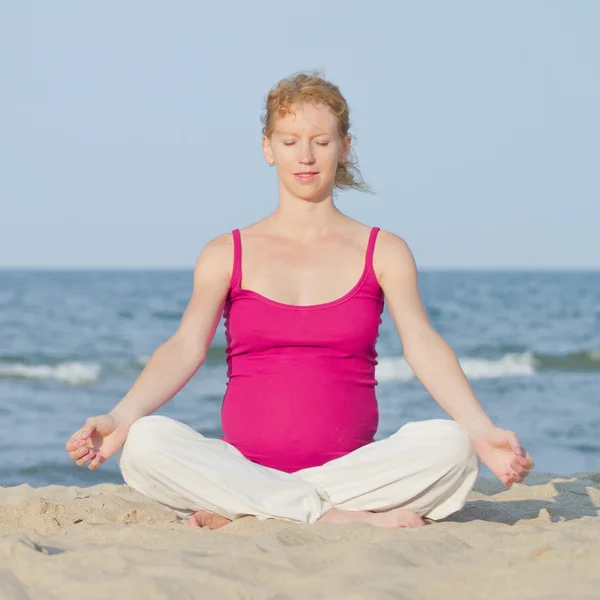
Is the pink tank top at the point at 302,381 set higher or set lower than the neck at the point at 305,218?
lower

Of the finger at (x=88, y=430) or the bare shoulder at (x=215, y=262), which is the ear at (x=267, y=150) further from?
the finger at (x=88, y=430)

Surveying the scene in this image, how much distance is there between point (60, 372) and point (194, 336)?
11.8 metres

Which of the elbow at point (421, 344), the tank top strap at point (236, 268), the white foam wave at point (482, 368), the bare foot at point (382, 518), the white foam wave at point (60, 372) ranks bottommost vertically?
the white foam wave at point (60, 372)

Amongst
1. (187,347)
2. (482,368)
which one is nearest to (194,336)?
(187,347)

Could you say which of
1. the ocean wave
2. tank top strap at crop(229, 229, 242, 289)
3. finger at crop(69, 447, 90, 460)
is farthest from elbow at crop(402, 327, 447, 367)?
the ocean wave

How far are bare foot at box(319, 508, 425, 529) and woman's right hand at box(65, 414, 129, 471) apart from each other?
74 cm

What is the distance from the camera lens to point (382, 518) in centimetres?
352

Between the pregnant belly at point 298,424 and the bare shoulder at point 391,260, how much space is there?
45 cm

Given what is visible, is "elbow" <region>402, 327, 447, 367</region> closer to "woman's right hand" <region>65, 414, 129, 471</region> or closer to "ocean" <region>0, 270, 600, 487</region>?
"woman's right hand" <region>65, 414, 129, 471</region>

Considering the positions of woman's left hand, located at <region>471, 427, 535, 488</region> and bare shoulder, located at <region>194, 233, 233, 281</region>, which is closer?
woman's left hand, located at <region>471, 427, 535, 488</region>

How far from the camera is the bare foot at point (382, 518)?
11.4ft

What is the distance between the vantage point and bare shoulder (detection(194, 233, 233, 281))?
3920 millimetres

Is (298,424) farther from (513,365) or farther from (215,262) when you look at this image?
(513,365)

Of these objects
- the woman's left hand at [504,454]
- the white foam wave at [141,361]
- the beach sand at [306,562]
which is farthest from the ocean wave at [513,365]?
the beach sand at [306,562]
